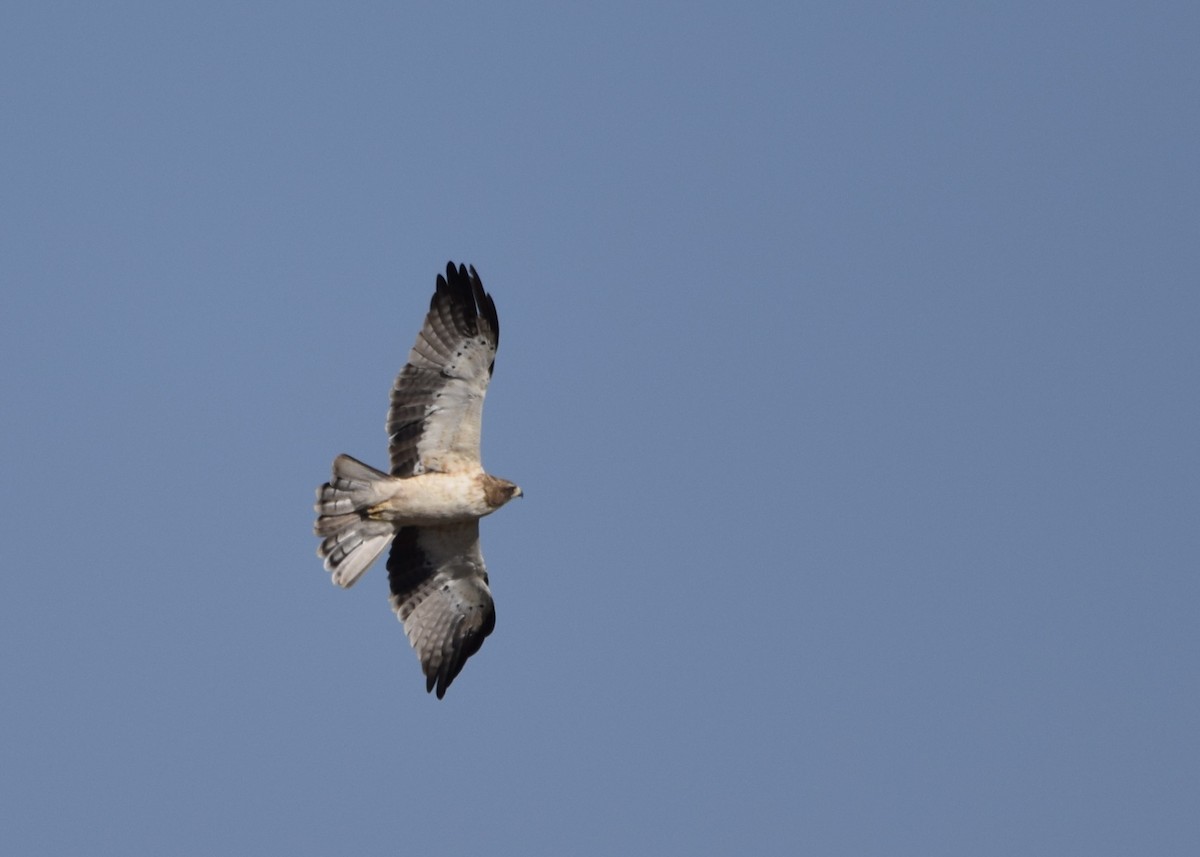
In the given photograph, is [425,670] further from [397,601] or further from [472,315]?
[472,315]

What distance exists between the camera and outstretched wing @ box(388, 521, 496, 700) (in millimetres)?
16766

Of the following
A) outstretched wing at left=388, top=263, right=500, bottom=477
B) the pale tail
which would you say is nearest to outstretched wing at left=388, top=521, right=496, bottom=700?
the pale tail

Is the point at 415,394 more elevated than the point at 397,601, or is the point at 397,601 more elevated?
the point at 415,394

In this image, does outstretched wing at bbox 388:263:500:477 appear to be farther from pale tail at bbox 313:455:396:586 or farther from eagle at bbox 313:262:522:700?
pale tail at bbox 313:455:396:586

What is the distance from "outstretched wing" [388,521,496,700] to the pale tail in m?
0.55

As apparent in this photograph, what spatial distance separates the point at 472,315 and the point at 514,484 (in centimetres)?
149

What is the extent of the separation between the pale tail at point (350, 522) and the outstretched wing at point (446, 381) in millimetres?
300

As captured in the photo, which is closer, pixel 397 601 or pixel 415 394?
pixel 415 394

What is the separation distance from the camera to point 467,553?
55.2 ft

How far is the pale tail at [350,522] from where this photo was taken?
624 inches

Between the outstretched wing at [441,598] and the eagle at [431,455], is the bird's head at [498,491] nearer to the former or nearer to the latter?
the eagle at [431,455]

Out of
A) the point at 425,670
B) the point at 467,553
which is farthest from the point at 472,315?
the point at 425,670

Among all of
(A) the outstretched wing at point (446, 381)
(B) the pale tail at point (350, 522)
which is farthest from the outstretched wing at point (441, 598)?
(A) the outstretched wing at point (446, 381)

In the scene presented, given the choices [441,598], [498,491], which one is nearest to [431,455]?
[498,491]
